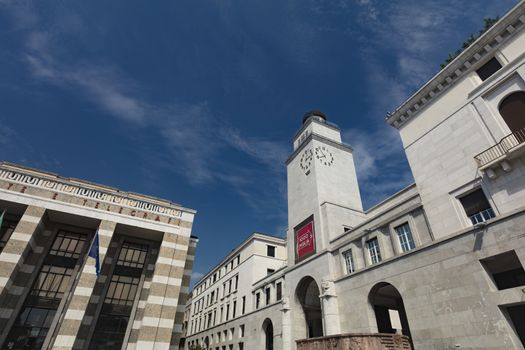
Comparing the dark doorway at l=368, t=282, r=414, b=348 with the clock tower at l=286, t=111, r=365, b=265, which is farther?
the clock tower at l=286, t=111, r=365, b=265

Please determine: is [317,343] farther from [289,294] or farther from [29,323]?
[29,323]

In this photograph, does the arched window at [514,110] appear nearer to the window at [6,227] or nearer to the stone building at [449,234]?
the stone building at [449,234]

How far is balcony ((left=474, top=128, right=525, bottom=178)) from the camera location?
1475cm

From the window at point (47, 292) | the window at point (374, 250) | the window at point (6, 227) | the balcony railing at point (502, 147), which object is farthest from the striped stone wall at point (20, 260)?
the balcony railing at point (502, 147)

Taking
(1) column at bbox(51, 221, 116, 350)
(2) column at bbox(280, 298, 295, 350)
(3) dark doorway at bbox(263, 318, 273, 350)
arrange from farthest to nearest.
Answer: (3) dark doorway at bbox(263, 318, 273, 350) → (2) column at bbox(280, 298, 295, 350) → (1) column at bbox(51, 221, 116, 350)

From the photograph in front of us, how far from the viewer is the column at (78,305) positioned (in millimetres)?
17406

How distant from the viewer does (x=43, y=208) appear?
2080cm

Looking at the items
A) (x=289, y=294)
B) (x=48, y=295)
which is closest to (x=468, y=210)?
(x=289, y=294)

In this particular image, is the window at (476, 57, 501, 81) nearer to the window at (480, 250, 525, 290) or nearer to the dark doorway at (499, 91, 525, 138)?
the dark doorway at (499, 91, 525, 138)

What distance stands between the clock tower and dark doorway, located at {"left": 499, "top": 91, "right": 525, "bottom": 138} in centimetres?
1616

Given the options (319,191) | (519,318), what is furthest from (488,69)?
(319,191)

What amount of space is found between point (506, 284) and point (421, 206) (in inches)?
242

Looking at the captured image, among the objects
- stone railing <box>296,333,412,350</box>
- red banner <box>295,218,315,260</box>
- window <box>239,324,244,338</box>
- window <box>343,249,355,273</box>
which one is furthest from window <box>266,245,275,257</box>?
stone railing <box>296,333,412,350</box>

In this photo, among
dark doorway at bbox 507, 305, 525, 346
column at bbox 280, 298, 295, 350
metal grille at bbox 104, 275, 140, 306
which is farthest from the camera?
column at bbox 280, 298, 295, 350
